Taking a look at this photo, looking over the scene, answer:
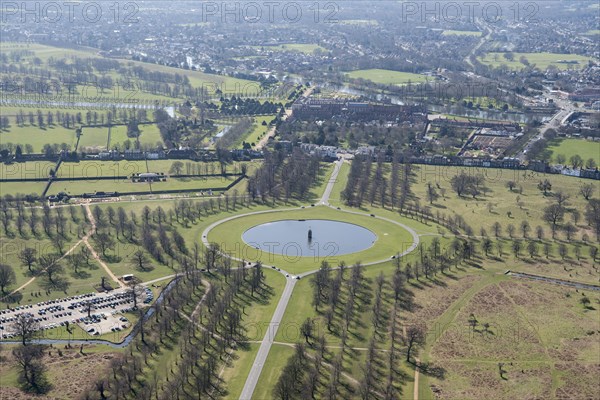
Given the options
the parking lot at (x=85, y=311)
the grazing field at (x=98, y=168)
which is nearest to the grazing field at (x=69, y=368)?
the parking lot at (x=85, y=311)

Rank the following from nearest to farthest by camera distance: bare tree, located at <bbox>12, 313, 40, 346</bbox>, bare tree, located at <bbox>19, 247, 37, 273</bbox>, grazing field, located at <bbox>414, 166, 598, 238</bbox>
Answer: bare tree, located at <bbox>12, 313, 40, 346</bbox> → bare tree, located at <bbox>19, 247, 37, 273</bbox> → grazing field, located at <bbox>414, 166, 598, 238</bbox>

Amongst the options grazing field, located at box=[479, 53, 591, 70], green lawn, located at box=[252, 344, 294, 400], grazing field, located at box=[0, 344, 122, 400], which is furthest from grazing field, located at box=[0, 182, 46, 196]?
grazing field, located at box=[479, 53, 591, 70]

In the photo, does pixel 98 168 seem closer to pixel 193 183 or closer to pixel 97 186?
pixel 97 186

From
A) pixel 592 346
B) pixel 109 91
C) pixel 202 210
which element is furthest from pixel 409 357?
pixel 109 91

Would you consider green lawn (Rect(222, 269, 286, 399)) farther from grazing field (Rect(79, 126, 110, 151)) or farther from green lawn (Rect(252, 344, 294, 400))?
grazing field (Rect(79, 126, 110, 151))

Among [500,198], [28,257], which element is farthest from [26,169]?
[500,198]
